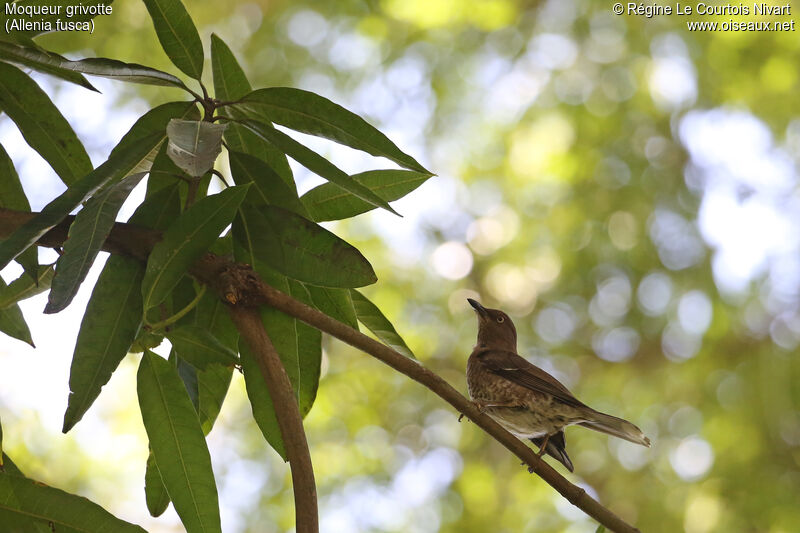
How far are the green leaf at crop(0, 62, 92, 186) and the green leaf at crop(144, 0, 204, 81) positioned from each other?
35cm

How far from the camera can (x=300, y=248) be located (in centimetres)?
162

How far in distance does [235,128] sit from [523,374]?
→ 6.04 feet

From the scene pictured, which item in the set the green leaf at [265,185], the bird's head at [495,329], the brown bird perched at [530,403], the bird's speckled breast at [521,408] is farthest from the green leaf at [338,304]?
the bird's head at [495,329]

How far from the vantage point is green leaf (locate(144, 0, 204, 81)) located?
1829mm

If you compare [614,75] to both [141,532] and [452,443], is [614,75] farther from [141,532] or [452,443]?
[141,532]

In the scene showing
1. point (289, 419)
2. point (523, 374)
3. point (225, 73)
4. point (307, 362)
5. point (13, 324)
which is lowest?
point (289, 419)

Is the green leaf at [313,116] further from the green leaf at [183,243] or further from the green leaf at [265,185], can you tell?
the green leaf at [183,243]

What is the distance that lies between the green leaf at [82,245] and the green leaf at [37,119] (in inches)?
21.2

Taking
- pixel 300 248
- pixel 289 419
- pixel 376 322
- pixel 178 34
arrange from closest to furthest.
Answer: pixel 289 419 < pixel 300 248 < pixel 178 34 < pixel 376 322

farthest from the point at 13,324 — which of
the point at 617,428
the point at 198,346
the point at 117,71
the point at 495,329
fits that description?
the point at 495,329

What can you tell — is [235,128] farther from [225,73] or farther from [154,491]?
[154,491]

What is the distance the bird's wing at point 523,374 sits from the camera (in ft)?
10.1

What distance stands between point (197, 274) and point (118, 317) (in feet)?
0.62

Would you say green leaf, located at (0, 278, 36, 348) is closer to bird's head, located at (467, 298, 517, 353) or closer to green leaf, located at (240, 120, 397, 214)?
green leaf, located at (240, 120, 397, 214)
